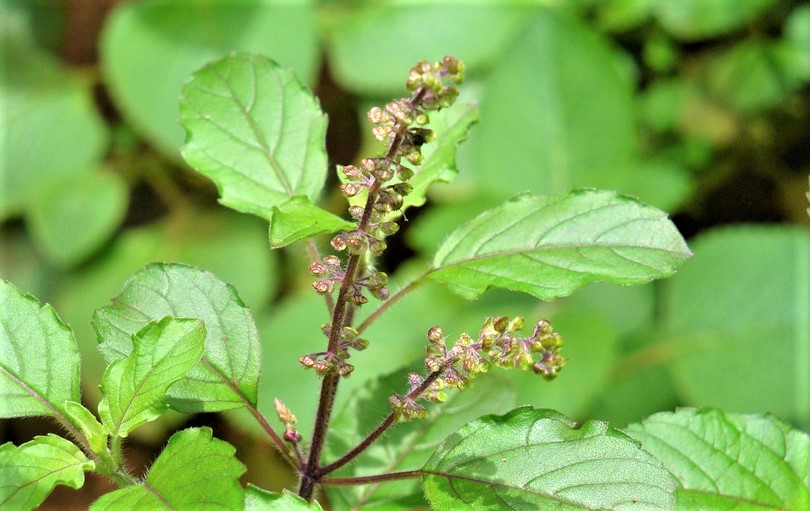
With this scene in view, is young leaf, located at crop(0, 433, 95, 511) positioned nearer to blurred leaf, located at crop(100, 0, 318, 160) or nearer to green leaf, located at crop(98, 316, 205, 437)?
green leaf, located at crop(98, 316, 205, 437)

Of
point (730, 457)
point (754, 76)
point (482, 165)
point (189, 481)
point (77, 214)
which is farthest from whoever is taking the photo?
point (754, 76)

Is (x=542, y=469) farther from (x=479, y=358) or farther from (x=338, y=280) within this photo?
(x=338, y=280)

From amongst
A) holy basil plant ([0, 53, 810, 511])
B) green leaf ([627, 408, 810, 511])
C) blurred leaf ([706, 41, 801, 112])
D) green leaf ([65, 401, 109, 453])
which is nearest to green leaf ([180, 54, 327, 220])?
holy basil plant ([0, 53, 810, 511])

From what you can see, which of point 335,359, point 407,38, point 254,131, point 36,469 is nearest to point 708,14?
point 407,38

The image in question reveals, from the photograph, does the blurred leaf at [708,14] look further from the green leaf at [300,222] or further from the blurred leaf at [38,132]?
the green leaf at [300,222]

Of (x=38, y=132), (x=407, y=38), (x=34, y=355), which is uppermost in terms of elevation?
(x=407, y=38)

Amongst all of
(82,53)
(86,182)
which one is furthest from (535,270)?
(82,53)

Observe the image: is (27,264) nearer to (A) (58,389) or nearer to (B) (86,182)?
(B) (86,182)
